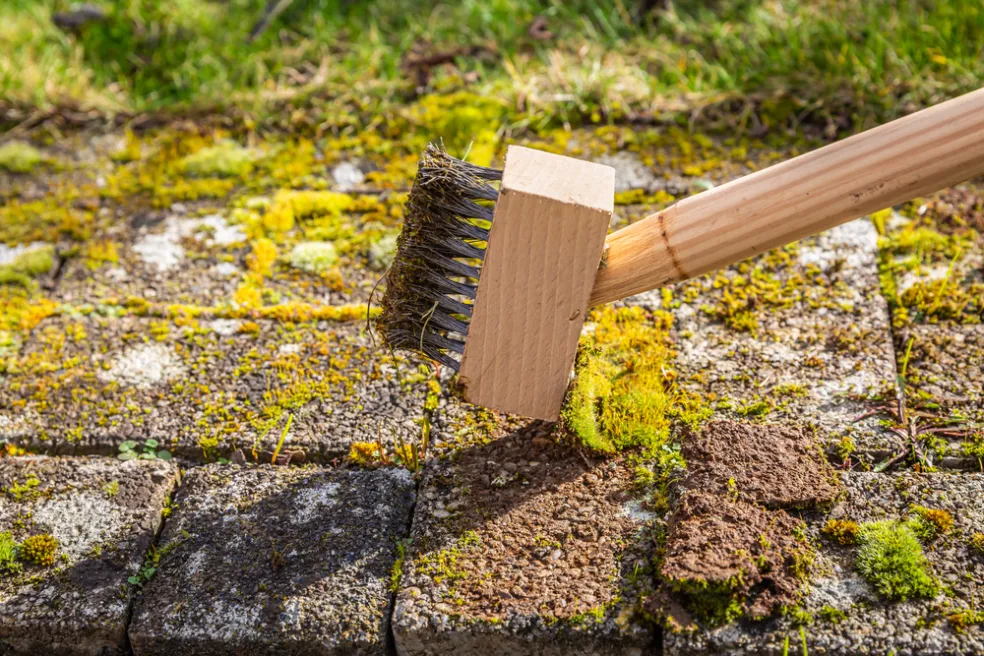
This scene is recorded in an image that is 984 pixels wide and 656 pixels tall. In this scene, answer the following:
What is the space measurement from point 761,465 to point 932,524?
1.26 feet

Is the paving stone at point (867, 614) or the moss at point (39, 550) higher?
the paving stone at point (867, 614)

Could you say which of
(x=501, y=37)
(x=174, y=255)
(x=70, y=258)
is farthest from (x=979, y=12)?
(x=70, y=258)

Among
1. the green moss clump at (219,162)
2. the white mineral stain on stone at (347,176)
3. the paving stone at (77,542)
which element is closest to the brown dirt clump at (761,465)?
the paving stone at (77,542)

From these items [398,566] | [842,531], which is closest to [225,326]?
[398,566]

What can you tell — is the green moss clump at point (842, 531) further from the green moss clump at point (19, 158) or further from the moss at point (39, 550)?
the green moss clump at point (19, 158)

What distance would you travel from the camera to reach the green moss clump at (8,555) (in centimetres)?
200

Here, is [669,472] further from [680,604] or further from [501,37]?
[501,37]

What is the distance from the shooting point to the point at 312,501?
2.10m

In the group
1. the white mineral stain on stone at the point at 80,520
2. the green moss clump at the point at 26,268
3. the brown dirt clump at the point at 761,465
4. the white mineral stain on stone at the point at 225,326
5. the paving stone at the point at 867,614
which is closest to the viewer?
the paving stone at the point at 867,614

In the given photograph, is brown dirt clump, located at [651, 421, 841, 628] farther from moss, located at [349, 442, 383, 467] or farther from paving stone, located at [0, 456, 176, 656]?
paving stone, located at [0, 456, 176, 656]

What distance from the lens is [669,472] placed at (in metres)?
2.08

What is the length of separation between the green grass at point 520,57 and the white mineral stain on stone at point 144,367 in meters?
1.37

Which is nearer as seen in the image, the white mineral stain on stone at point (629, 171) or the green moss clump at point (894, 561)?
the green moss clump at point (894, 561)

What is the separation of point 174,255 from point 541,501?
5.64 feet
